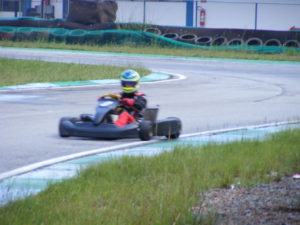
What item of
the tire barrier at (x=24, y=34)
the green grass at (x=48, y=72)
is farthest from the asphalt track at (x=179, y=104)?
the tire barrier at (x=24, y=34)

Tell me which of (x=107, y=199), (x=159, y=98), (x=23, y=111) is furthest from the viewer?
(x=159, y=98)

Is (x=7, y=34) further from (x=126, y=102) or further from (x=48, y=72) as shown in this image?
(x=126, y=102)

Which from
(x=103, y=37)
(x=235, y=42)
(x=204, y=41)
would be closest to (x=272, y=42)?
(x=235, y=42)

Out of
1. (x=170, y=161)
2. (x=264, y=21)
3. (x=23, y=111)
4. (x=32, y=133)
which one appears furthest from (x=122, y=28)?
(x=170, y=161)

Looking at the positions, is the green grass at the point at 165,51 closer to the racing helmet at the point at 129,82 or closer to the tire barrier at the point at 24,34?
the tire barrier at the point at 24,34

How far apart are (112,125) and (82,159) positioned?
4.46 feet

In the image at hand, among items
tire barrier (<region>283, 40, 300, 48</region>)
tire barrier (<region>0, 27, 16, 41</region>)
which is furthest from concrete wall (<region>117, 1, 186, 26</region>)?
tire barrier (<region>283, 40, 300, 48</region>)

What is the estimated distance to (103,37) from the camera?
109ft

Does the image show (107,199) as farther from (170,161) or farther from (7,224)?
(170,161)

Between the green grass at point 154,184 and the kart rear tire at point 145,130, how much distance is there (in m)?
1.07

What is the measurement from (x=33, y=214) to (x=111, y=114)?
4.47 m

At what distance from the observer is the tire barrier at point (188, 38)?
32750mm

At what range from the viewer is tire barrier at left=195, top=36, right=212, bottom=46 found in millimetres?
32594

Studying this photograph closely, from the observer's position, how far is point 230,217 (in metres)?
5.60
